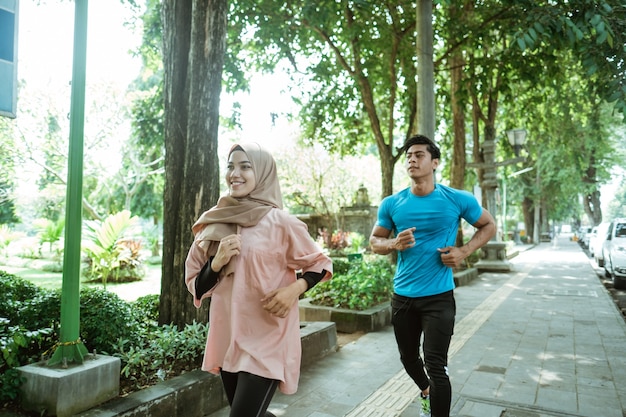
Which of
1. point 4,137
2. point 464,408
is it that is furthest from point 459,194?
point 4,137

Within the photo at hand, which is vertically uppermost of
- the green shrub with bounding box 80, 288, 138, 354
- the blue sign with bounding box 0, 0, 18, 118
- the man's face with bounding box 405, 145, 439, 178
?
the blue sign with bounding box 0, 0, 18, 118

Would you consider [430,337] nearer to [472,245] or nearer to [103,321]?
[472,245]

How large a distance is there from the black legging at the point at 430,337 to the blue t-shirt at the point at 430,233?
0.25ft

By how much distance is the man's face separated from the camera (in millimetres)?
3430

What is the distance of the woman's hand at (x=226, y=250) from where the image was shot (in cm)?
234

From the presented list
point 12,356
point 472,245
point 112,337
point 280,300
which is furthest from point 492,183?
point 12,356

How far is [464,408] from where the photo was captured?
412 centimetres

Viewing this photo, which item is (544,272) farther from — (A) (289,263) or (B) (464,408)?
(A) (289,263)

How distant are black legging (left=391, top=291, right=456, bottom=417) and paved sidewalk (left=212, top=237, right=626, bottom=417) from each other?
813 mm

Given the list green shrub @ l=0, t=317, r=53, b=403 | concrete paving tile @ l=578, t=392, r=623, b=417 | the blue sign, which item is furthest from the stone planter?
the blue sign

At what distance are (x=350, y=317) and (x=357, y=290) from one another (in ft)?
1.98

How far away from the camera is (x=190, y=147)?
5.07 meters

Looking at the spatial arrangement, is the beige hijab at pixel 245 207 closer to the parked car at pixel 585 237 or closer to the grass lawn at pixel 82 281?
the grass lawn at pixel 82 281

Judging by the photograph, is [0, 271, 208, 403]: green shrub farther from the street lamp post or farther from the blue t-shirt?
the street lamp post
